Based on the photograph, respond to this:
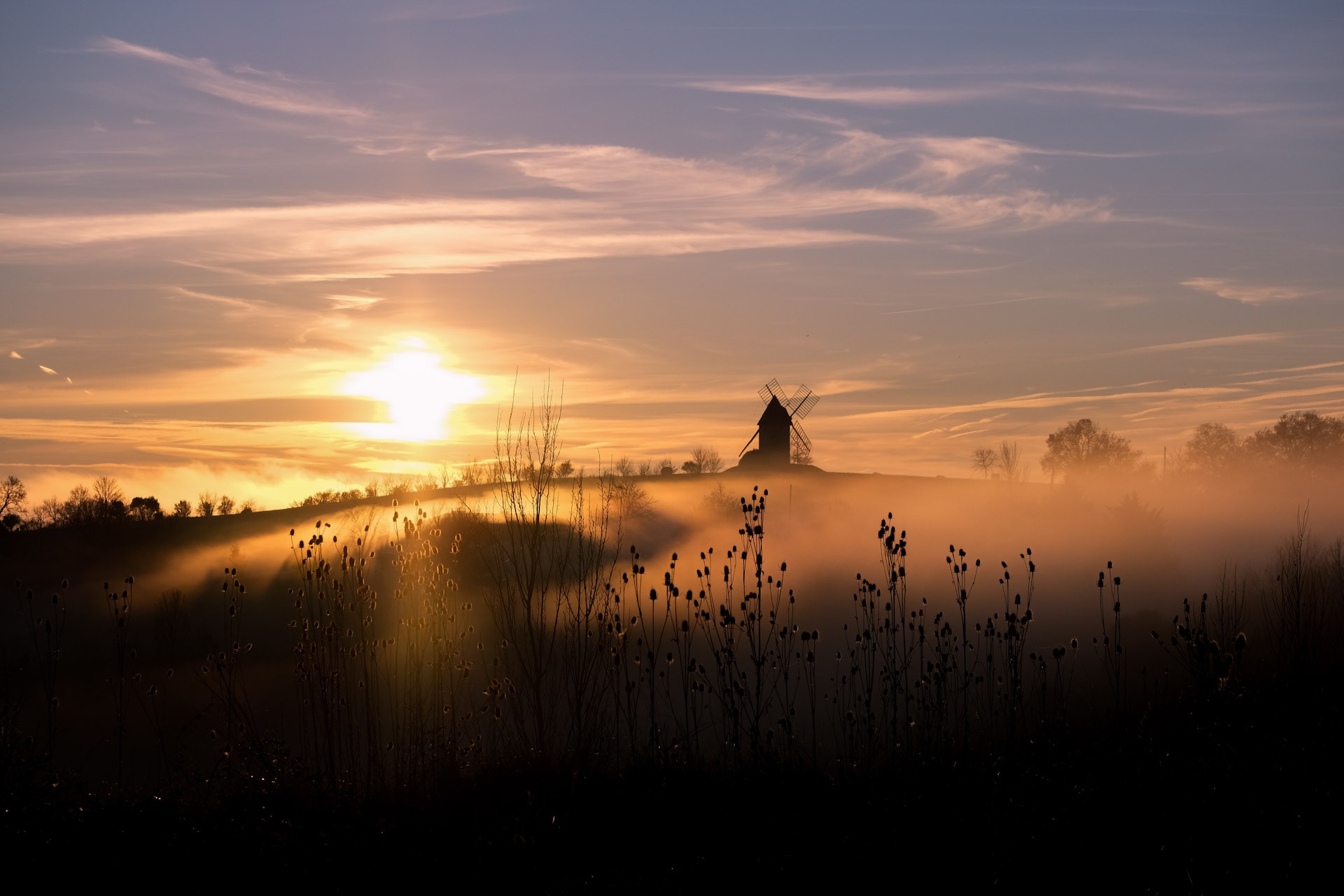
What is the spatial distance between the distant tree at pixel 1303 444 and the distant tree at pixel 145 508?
73692mm

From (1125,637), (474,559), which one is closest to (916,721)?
(1125,637)

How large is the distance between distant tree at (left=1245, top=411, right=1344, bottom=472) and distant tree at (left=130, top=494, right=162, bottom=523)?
242ft

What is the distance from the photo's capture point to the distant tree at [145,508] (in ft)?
212

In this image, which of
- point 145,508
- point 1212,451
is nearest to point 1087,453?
point 1212,451

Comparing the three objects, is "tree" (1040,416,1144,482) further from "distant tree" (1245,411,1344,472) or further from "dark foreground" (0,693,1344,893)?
"dark foreground" (0,693,1344,893)

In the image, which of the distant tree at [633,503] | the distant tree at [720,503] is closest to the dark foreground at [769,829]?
the distant tree at [633,503]

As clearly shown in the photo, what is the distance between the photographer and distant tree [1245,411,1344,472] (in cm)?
7081

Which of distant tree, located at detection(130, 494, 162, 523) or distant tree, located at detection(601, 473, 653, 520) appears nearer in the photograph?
distant tree, located at detection(601, 473, 653, 520)

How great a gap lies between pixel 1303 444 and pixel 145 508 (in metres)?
77.9

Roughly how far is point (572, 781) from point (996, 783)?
10.3 feet

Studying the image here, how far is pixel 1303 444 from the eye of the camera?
2864 inches

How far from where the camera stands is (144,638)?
3666cm

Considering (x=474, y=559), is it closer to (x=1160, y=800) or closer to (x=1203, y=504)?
(x=1160, y=800)

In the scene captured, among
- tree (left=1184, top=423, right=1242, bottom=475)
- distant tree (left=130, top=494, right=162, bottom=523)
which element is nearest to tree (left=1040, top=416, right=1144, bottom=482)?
tree (left=1184, top=423, right=1242, bottom=475)
